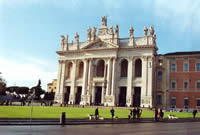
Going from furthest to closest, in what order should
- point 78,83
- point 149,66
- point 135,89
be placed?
point 78,83 → point 135,89 → point 149,66

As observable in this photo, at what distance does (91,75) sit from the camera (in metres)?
60.9

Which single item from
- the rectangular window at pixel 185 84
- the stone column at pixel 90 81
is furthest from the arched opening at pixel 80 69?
the rectangular window at pixel 185 84

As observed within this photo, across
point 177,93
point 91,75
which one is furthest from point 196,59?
point 91,75

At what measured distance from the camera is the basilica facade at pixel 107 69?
5523cm

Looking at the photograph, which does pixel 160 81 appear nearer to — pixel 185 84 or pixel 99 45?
pixel 185 84

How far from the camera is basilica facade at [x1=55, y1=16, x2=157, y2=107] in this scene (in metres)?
55.2

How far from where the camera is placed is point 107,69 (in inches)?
2340

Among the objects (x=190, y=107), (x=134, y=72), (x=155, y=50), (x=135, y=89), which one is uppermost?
(x=155, y=50)

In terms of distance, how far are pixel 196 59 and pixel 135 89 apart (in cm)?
→ 1606

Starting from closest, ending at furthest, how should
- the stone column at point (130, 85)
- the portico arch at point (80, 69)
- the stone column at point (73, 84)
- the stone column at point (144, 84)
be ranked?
the stone column at point (144, 84)
the stone column at point (130, 85)
the stone column at point (73, 84)
the portico arch at point (80, 69)

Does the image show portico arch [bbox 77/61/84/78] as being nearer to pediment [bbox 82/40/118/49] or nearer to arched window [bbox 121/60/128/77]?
pediment [bbox 82/40/118/49]

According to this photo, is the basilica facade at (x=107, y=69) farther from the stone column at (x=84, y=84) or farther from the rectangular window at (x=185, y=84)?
the rectangular window at (x=185, y=84)

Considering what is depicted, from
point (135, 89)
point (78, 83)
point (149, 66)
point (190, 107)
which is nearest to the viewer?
point (190, 107)

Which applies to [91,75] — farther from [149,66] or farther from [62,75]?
[149,66]
